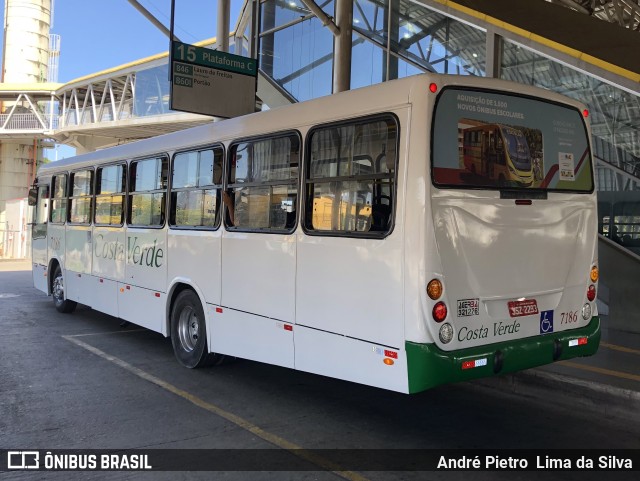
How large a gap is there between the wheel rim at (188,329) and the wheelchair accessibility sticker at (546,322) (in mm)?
4096

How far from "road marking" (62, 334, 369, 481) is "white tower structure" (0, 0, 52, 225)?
40973 mm

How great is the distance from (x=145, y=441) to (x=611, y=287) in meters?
8.00

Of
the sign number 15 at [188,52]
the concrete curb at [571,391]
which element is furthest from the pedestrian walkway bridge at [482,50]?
the concrete curb at [571,391]

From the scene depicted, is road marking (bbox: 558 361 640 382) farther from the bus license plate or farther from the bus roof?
the bus roof

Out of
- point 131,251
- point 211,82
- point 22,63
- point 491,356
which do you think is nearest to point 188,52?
point 211,82

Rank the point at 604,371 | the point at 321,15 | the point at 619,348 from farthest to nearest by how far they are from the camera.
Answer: the point at 321,15 < the point at 619,348 < the point at 604,371

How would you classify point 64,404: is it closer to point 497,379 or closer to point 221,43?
point 497,379

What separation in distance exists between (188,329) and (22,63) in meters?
46.1

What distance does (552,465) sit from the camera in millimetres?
4453

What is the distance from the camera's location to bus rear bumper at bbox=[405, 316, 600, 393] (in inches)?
171

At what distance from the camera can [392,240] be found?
4598 mm

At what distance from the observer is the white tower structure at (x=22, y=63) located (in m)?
43.2

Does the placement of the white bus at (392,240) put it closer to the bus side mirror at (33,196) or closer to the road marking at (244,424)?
the road marking at (244,424)

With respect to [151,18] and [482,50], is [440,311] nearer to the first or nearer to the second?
[482,50]
